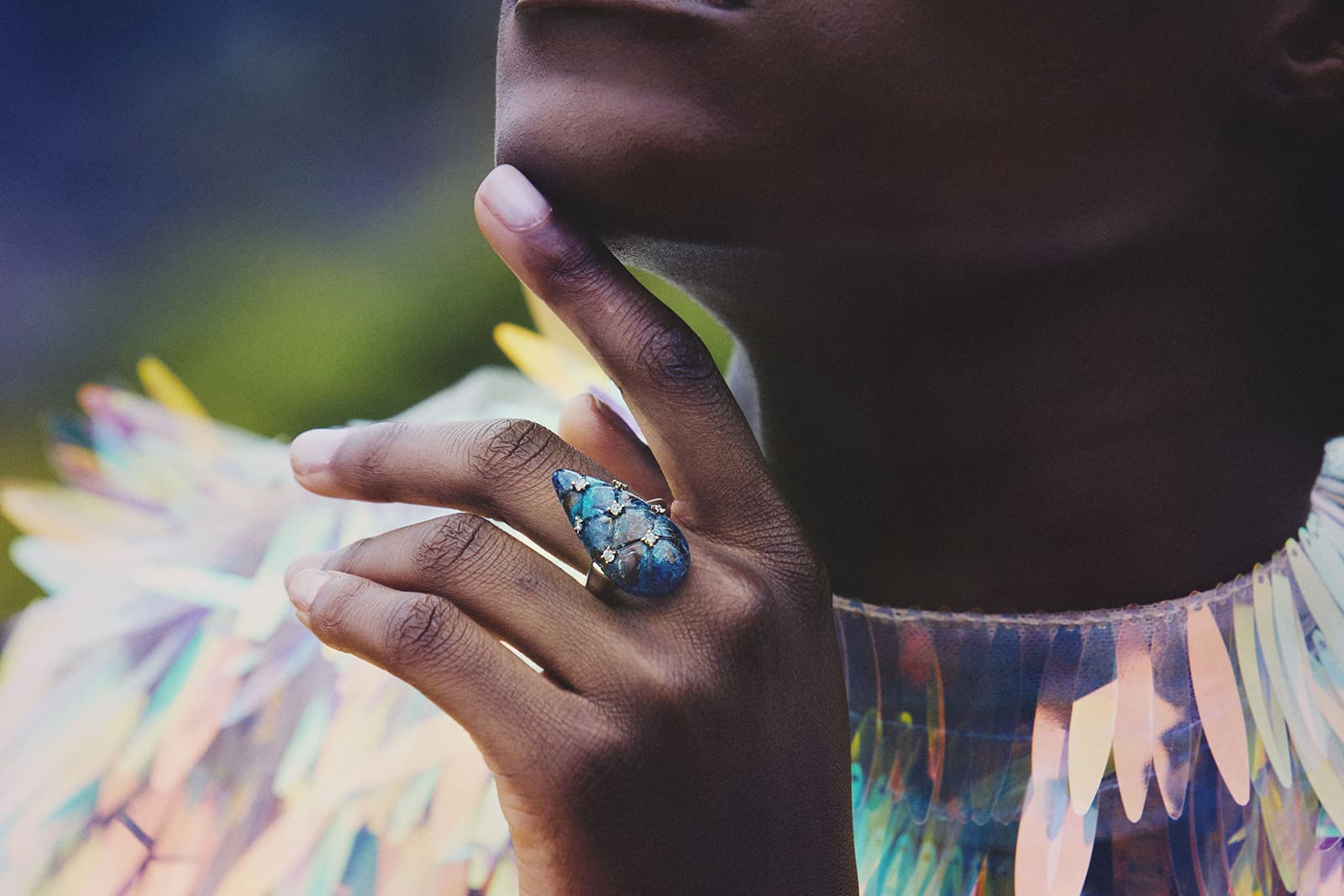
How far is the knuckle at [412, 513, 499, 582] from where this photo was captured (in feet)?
2.40

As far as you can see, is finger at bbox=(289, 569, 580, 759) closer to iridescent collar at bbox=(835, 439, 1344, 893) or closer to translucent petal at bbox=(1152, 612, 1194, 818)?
iridescent collar at bbox=(835, 439, 1344, 893)

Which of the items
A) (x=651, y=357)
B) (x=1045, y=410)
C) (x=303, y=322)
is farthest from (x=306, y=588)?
(x=303, y=322)

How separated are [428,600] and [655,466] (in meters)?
0.26

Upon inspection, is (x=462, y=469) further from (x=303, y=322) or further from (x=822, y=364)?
(x=303, y=322)

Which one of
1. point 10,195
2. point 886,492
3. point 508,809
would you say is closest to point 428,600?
point 508,809

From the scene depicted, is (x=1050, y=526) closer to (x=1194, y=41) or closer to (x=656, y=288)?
(x=1194, y=41)

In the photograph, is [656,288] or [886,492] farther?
[656,288]

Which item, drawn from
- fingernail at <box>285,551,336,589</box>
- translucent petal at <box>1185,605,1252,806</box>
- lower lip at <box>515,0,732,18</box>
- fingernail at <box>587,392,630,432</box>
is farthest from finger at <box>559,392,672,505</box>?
translucent petal at <box>1185,605,1252,806</box>

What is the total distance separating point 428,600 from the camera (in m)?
0.71

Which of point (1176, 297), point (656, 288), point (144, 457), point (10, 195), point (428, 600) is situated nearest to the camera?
point (428, 600)

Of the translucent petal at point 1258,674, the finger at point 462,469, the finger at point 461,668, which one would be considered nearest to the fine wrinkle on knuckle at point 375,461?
the finger at point 462,469

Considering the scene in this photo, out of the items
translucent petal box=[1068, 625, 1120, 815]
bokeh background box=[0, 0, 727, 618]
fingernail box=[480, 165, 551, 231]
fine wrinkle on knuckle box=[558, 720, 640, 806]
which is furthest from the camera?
bokeh background box=[0, 0, 727, 618]

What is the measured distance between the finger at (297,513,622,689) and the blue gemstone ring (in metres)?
0.03

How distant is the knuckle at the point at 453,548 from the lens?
0.73 meters
